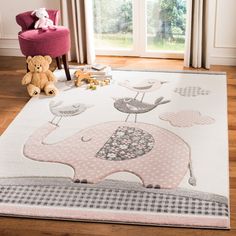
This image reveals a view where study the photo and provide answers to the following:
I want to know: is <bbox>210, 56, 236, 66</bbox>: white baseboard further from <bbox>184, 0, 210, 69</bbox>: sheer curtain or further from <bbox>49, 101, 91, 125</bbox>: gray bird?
<bbox>49, 101, 91, 125</bbox>: gray bird

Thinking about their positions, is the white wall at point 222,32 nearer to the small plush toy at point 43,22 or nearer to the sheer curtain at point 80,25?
the sheer curtain at point 80,25

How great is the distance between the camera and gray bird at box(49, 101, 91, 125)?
3.82 meters

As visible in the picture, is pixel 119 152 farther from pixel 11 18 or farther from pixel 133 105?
pixel 11 18

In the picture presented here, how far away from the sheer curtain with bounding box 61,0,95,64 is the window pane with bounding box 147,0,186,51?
584 millimetres

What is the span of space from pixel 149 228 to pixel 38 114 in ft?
5.17

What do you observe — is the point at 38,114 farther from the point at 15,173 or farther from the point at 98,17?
the point at 98,17

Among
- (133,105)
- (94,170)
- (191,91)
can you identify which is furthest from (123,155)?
(191,91)

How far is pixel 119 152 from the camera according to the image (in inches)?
128

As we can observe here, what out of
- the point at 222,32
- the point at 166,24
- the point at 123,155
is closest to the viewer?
the point at 123,155

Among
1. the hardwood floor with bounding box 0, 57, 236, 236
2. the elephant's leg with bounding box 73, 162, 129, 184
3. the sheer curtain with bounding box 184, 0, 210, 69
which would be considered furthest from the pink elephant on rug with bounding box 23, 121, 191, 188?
the sheer curtain with bounding box 184, 0, 210, 69

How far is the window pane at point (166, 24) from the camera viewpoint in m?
4.82

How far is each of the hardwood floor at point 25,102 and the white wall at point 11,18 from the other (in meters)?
0.12

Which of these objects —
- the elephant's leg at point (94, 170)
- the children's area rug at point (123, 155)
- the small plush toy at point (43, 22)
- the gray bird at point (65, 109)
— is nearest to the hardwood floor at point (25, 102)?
the children's area rug at point (123, 155)

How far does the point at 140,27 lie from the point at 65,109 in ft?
4.81
